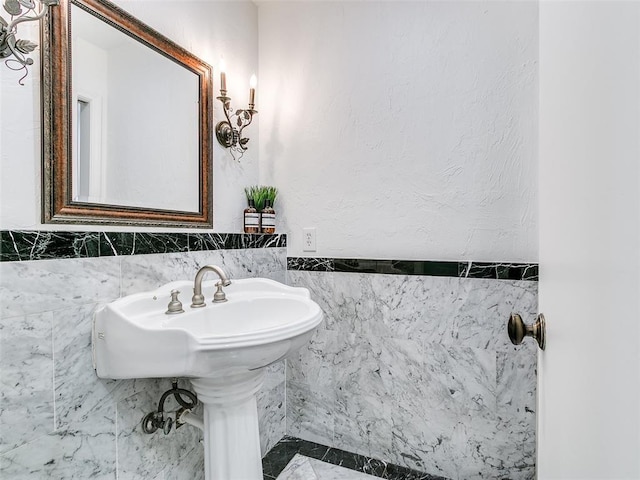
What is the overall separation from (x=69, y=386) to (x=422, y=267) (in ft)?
4.38

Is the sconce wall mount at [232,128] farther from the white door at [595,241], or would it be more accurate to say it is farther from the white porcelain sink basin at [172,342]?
the white door at [595,241]

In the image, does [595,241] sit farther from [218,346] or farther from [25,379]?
[25,379]

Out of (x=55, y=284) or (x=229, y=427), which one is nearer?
(x=55, y=284)

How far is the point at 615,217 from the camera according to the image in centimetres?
25

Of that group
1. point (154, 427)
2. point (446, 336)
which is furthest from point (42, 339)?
point (446, 336)

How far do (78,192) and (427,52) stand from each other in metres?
1.50

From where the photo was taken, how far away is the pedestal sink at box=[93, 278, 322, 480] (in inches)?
34.7

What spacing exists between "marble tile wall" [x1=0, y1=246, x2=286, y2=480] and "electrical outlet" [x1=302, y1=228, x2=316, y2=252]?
706 millimetres

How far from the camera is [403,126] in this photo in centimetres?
159

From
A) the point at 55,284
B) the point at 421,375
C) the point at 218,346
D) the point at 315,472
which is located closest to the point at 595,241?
the point at 218,346

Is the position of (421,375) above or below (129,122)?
below

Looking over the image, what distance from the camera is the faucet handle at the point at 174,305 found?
1109mm

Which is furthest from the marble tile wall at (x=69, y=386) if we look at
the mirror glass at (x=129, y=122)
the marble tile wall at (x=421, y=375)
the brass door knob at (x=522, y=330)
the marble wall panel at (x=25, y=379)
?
the brass door knob at (x=522, y=330)

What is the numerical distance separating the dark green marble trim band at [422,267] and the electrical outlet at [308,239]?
0.05 m
